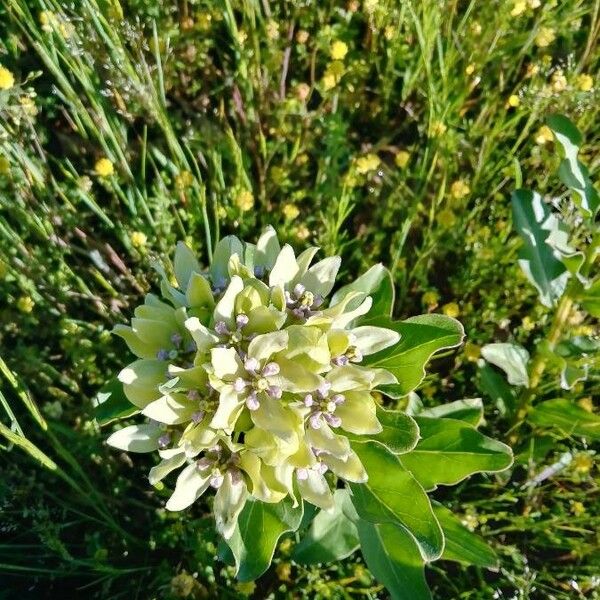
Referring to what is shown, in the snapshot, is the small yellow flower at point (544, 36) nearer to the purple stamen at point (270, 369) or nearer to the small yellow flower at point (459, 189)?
the small yellow flower at point (459, 189)

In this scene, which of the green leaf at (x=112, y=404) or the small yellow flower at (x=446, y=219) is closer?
the green leaf at (x=112, y=404)

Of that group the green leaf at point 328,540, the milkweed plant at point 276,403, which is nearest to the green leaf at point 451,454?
the milkweed plant at point 276,403

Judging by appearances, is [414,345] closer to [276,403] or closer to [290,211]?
[276,403]

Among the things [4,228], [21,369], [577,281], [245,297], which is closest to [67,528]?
[21,369]

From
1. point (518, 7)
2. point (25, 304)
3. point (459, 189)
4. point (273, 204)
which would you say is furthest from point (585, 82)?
point (25, 304)

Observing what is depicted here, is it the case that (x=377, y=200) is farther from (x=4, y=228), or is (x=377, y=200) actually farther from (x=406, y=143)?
(x=4, y=228)

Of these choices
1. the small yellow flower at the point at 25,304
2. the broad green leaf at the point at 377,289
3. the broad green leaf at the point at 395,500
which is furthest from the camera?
the small yellow flower at the point at 25,304

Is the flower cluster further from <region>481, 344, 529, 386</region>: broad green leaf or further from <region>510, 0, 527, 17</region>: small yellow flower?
<region>510, 0, 527, 17</region>: small yellow flower

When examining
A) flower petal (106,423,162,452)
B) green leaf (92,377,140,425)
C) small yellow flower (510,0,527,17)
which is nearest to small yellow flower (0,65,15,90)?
green leaf (92,377,140,425)
